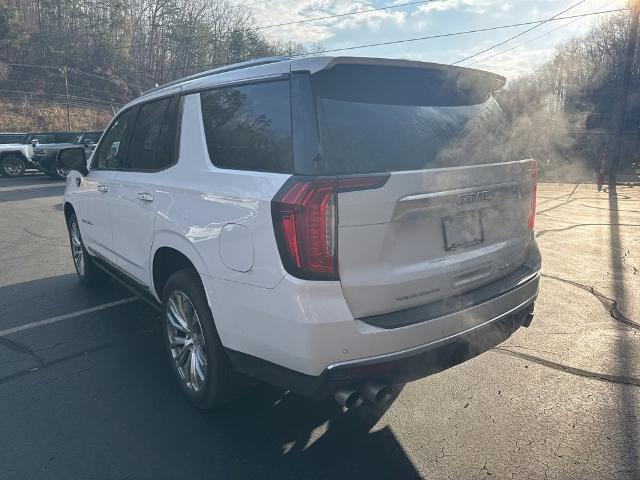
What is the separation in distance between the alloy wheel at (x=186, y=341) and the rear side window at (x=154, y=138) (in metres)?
0.92

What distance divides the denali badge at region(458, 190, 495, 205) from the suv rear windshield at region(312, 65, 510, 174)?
0.18 m

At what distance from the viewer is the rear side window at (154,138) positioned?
3.38 meters

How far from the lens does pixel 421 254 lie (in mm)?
2500

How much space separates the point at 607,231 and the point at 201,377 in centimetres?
792

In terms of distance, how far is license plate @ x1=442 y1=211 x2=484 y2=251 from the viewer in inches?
103

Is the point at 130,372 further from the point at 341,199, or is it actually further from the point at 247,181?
the point at 341,199

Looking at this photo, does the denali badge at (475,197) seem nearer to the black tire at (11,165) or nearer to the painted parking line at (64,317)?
the painted parking line at (64,317)

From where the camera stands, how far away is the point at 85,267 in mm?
5582

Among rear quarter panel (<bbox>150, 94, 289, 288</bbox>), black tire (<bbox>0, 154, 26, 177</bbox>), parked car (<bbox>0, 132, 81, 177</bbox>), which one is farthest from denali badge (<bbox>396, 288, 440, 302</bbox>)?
black tire (<bbox>0, 154, 26, 177</bbox>)

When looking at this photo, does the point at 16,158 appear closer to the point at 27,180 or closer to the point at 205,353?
the point at 27,180

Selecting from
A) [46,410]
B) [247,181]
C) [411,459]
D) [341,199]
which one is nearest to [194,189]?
[247,181]

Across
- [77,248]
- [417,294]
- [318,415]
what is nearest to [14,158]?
[77,248]

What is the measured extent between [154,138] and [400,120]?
1906mm

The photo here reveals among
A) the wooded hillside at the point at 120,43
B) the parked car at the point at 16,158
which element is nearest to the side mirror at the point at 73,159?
the parked car at the point at 16,158
